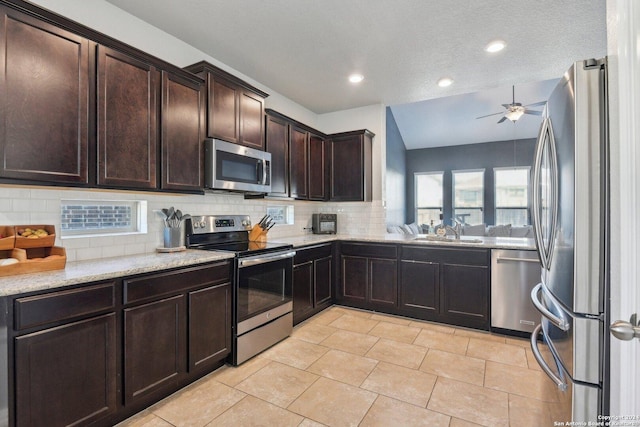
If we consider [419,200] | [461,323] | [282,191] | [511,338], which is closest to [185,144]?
[282,191]

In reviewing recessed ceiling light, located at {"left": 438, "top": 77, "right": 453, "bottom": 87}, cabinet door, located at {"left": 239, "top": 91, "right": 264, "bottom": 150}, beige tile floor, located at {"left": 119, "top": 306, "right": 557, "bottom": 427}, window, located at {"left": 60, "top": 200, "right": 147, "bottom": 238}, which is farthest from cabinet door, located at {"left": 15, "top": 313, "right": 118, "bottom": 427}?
recessed ceiling light, located at {"left": 438, "top": 77, "right": 453, "bottom": 87}

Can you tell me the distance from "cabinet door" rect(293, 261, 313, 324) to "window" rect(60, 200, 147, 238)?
58.9 inches

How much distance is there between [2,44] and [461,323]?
13.2 feet

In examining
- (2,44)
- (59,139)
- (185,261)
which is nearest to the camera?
(2,44)

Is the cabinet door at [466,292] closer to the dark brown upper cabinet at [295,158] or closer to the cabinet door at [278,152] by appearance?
the dark brown upper cabinet at [295,158]

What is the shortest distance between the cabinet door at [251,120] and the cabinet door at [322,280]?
1494 mm

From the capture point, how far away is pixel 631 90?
0.81 metres

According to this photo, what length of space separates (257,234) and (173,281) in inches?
53.1

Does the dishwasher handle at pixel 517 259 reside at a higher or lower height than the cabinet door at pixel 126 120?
lower

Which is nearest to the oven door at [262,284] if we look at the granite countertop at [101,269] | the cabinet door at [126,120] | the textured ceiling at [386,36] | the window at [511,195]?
the granite countertop at [101,269]

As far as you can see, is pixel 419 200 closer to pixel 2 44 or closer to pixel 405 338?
pixel 405 338

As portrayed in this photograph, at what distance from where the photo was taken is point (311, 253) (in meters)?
3.47

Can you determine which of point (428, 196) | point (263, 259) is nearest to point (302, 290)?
point (263, 259)

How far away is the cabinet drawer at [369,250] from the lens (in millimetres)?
3598
